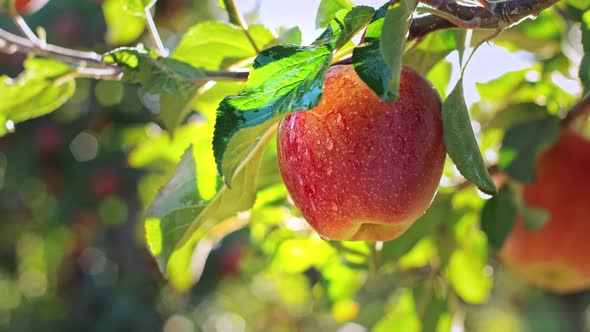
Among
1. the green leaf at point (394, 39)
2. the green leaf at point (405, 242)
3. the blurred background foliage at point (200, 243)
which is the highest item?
the green leaf at point (394, 39)

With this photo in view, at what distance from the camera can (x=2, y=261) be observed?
3.16 metres

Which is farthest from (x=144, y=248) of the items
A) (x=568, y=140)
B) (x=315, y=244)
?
(x=568, y=140)

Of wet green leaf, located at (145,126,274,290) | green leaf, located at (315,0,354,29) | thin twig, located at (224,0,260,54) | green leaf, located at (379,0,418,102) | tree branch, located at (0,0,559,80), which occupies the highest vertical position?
green leaf, located at (379,0,418,102)

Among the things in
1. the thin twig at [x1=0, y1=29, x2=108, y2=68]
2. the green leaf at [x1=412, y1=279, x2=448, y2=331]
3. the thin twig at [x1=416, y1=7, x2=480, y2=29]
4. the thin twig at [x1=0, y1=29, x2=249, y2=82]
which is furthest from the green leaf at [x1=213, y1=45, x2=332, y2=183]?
the green leaf at [x1=412, y1=279, x2=448, y2=331]

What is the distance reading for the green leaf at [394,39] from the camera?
19.2 inches

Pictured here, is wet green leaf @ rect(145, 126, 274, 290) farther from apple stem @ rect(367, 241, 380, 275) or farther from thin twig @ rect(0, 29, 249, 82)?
apple stem @ rect(367, 241, 380, 275)

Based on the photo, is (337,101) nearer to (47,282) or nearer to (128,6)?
(128,6)

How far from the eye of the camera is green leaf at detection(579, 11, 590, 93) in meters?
0.68

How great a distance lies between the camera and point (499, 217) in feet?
3.13

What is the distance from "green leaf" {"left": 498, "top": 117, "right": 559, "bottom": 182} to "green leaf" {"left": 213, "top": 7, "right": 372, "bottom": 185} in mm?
451

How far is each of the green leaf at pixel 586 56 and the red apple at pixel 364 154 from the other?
0.52ft

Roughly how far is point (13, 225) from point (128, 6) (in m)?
2.47

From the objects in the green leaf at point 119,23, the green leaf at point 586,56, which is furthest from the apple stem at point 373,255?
the green leaf at point 119,23

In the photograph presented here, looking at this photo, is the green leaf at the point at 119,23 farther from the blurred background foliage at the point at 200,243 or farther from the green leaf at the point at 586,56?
the green leaf at the point at 586,56
